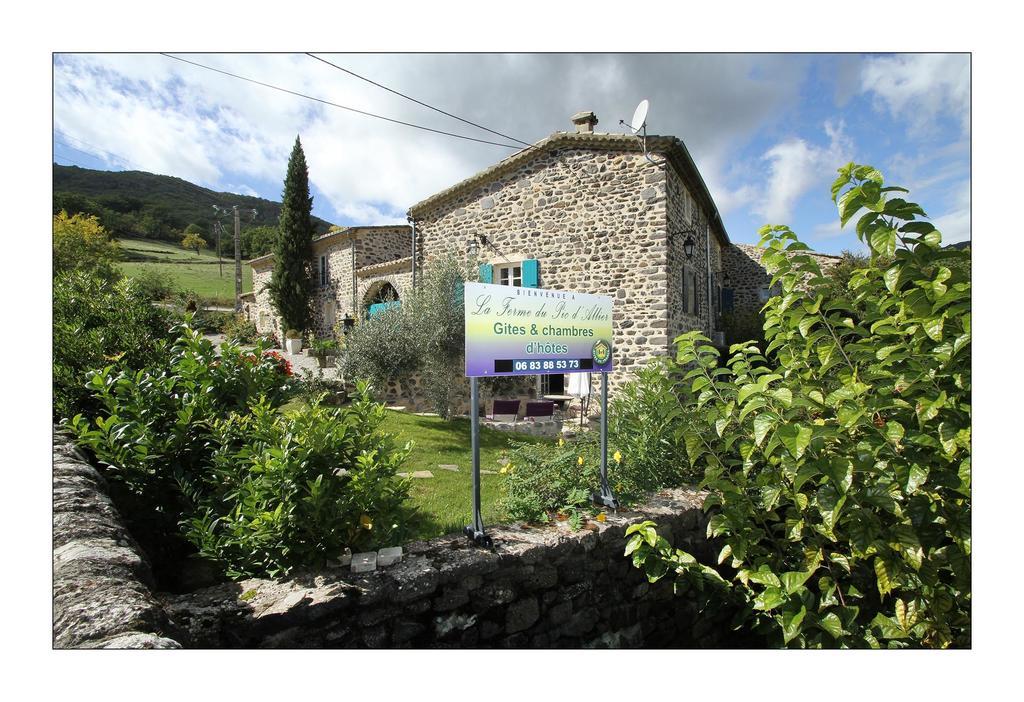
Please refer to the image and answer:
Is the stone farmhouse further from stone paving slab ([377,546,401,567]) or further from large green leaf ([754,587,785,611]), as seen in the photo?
stone paving slab ([377,546,401,567])

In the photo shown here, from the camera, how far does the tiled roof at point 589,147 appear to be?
8.07 m

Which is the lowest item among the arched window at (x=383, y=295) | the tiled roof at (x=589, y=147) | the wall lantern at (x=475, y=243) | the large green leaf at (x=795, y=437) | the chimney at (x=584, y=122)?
the large green leaf at (x=795, y=437)

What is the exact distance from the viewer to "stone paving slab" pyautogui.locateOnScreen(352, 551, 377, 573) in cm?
226

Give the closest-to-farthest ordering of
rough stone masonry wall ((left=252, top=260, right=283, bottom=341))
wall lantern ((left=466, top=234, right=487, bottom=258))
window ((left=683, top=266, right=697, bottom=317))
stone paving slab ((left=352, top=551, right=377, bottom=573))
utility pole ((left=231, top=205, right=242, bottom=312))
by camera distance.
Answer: stone paving slab ((left=352, top=551, right=377, bottom=573)), window ((left=683, top=266, right=697, bottom=317)), wall lantern ((left=466, top=234, right=487, bottom=258)), utility pole ((left=231, top=205, right=242, bottom=312)), rough stone masonry wall ((left=252, top=260, right=283, bottom=341))

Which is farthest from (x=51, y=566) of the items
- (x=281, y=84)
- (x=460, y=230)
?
(x=460, y=230)

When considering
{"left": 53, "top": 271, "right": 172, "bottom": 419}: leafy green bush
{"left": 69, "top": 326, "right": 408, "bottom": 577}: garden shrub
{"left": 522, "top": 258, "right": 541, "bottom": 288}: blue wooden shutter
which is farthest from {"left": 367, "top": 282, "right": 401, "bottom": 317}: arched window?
{"left": 69, "top": 326, "right": 408, "bottom": 577}: garden shrub

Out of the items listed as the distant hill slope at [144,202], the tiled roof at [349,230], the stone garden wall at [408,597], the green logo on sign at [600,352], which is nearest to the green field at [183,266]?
the distant hill slope at [144,202]

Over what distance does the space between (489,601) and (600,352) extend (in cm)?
192

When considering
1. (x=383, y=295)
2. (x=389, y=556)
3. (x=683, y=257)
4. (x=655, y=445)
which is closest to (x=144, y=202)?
(x=383, y=295)

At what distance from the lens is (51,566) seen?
1875 mm

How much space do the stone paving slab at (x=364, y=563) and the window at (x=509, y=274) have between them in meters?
7.74

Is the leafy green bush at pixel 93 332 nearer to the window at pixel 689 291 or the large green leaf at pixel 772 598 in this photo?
the large green leaf at pixel 772 598

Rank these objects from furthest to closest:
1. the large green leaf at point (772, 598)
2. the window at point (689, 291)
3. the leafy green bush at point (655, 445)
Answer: the window at point (689, 291)
the leafy green bush at point (655, 445)
the large green leaf at point (772, 598)

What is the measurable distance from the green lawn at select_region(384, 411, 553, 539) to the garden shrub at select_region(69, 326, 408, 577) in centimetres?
104
